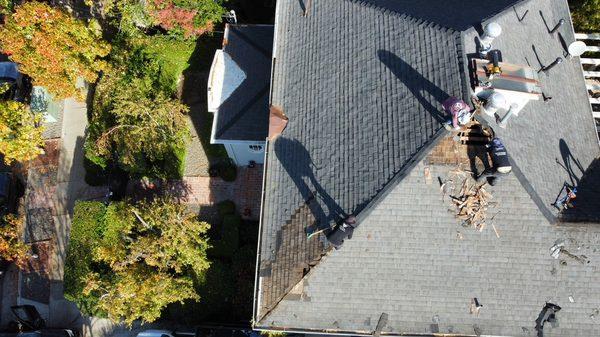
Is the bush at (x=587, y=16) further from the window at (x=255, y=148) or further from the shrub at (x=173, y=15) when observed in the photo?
the shrub at (x=173, y=15)

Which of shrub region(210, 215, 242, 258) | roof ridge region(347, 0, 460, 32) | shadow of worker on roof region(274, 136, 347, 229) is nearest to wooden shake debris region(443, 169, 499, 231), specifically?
shadow of worker on roof region(274, 136, 347, 229)

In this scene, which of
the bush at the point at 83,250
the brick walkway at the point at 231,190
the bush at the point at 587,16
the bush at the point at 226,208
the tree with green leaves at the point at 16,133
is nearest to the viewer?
the tree with green leaves at the point at 16,133

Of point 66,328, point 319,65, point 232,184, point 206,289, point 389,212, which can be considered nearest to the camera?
point 389,212

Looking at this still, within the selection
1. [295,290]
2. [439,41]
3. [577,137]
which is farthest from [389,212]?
[577,137]

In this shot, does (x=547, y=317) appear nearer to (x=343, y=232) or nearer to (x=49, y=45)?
(x=343, y=232)

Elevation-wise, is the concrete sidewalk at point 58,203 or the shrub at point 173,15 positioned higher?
the shrub at point 173,15

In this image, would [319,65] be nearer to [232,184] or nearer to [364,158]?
[364,158]

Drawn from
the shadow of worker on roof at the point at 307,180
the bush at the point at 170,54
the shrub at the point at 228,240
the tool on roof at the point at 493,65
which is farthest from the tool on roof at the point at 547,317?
the bush at the point at 170,54
